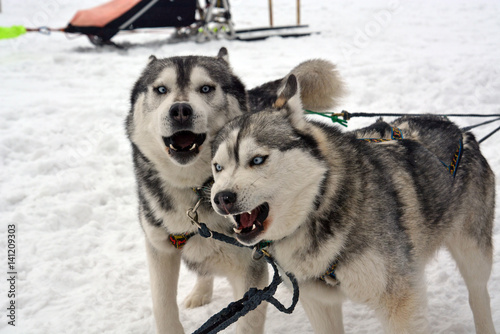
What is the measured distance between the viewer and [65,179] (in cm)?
503

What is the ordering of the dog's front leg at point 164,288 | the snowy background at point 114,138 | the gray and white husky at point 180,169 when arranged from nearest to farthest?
the gray and white husky at point 180,169 → the dog's front leg at point 164,288 → the snowy background at point 114,138

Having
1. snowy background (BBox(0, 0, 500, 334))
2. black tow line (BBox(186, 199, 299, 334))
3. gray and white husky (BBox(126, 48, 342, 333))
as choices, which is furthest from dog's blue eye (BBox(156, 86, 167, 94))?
snowy background (BBox(0, 0, 500, 334))

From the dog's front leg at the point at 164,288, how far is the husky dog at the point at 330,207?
0.72 metres

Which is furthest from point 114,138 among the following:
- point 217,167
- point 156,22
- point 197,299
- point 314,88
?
point 156,22

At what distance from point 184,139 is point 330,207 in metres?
0.88

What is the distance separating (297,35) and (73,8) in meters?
11.4

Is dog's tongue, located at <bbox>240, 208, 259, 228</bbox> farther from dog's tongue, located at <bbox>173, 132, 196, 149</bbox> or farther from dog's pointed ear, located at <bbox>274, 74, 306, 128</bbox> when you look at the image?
dog's tongue, located at <bbox>173, 132, 196, 149</bbox>

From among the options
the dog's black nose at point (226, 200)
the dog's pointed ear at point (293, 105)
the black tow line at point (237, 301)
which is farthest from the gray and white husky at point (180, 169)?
the dog's black nose at point (226, 200)

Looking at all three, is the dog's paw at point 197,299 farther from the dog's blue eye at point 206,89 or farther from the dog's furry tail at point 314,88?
the dog's blue eye at point 206,89

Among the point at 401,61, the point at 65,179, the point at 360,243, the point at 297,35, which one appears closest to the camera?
the point at 360,243

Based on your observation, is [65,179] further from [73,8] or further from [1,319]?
[73,8]

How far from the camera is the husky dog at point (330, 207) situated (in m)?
1.97

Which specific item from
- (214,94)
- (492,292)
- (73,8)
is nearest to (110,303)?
(214,94)

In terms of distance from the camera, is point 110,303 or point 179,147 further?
point 110,303
